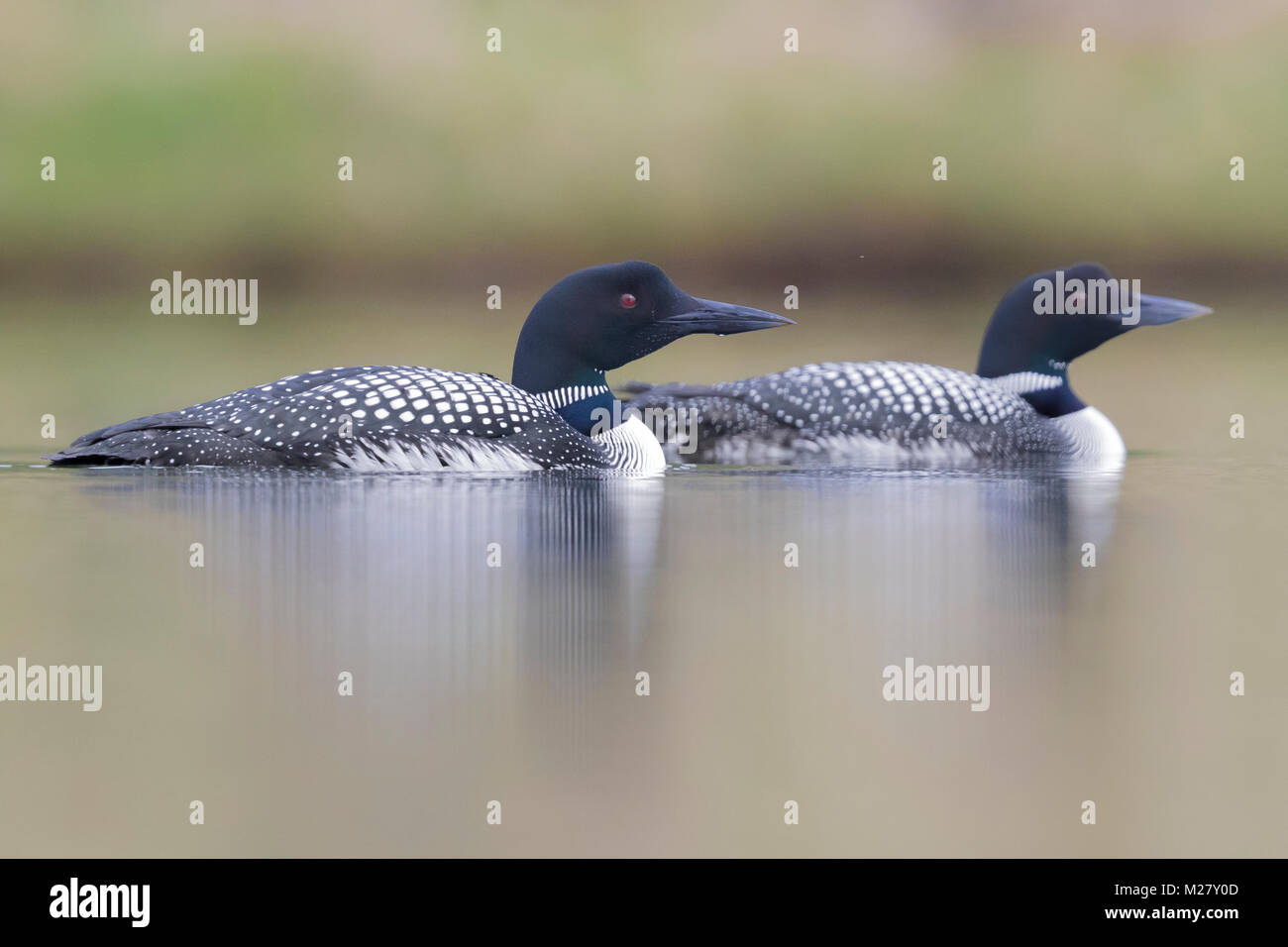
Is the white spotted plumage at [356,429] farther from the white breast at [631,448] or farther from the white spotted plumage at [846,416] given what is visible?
the white spotted plumage at [846,416]

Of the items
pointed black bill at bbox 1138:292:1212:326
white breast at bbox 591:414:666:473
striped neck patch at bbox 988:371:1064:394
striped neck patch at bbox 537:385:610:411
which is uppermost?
pointed black bill at bbox 1138:292:1212:326

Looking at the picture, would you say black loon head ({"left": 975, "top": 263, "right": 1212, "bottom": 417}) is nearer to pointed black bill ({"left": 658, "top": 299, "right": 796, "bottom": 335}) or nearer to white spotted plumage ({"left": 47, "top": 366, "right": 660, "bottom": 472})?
pointed black bill ({"left": 658, "top": 299, "right": 796, "bottom": 335})

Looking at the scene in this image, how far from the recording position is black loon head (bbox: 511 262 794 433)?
679 centimetres

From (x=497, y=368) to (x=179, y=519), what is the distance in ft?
16.6

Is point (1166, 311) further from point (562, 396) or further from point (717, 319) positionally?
point (562, 396)

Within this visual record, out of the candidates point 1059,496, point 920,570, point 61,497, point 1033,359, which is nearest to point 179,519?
point 61,497

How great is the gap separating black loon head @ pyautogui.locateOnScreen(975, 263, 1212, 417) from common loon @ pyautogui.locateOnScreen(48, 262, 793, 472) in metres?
1.98

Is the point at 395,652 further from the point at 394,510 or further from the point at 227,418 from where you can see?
the point at 227,418

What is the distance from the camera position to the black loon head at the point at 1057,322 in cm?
795

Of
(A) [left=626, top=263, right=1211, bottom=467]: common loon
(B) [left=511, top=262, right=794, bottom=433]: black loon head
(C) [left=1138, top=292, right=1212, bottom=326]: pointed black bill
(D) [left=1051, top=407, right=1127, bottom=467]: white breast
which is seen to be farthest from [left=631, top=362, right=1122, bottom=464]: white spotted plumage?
(C) [left=1138, top=292, right=1212, bottom=326]: pointed black bill

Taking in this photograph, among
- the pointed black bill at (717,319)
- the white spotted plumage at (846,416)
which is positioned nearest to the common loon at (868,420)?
the white spotted plumage at (846,416)

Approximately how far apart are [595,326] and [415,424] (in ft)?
2.89

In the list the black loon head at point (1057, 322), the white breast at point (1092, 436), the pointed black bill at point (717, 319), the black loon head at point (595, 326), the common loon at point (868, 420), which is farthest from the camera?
the black loon head at point (1057, 322)

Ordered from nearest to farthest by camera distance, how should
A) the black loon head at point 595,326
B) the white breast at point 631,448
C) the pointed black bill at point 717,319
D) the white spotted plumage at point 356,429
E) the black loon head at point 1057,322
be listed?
the white spotted plumage at point 356,429, the white breast at point 631,448, the black loon head at point 595,326, the pointed black bill at point 717,319, the black loon head at point 1057,322
